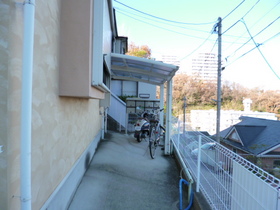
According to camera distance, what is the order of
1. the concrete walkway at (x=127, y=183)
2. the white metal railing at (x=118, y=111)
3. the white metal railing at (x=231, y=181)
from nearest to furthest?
the white metal railing at (x=231, y=181)
the concrete walkway at (x=127, y=183)
the white metal railing at (x=118, y=111)

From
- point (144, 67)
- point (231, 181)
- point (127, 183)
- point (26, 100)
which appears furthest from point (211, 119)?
point (26, 100)

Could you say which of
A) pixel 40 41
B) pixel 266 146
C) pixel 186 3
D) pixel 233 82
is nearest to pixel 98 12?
pixel 40 41

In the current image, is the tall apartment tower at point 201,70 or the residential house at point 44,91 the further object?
the tall apartment tower at point 201,70

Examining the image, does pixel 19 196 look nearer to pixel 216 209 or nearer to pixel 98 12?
pixel 216 209

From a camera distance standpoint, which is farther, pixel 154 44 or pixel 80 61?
pixel 154 44

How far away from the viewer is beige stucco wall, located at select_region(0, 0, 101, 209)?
1.22m

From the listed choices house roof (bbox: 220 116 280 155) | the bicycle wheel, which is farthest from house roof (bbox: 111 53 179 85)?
house roof (bbox: 220 116 280 155)

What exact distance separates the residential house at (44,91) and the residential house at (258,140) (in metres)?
12.4

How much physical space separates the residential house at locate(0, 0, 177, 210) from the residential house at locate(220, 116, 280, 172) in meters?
12.4

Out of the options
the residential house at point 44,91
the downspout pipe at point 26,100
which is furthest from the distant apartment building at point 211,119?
the downspout pipe at point 26,100

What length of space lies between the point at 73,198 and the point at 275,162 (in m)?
13.9

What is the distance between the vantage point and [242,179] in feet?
5.71

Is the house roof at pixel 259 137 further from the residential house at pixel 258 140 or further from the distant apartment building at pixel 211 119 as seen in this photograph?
the distant apartment building at pixel 211 119

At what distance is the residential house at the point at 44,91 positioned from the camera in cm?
124
